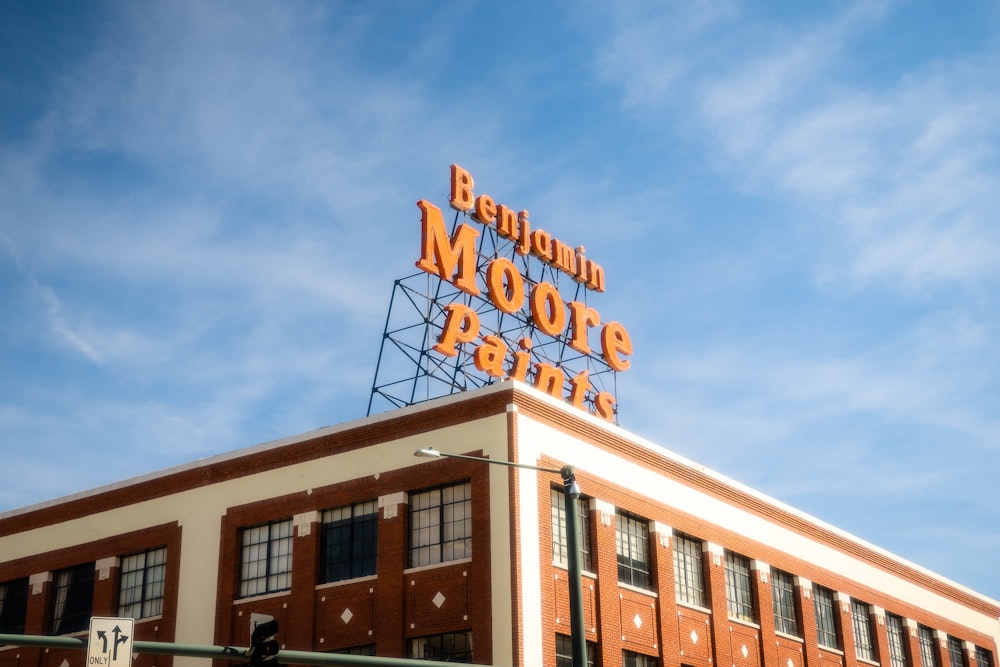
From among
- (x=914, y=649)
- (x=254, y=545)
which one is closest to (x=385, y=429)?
(x=254, y=545)

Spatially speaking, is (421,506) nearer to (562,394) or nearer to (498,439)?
(498,439)

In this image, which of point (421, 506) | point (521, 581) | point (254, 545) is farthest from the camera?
point (254, 545)

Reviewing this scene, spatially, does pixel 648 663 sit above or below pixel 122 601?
below

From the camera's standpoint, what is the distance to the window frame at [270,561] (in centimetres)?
3856

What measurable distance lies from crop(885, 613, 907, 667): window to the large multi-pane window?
54.1 ft

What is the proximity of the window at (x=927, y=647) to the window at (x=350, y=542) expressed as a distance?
88.7ft

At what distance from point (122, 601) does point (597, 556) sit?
52.4 feet

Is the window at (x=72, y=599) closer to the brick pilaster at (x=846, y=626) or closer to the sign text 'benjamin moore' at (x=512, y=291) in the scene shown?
the sign text 'benjamin moore' at (x=512, y=291)

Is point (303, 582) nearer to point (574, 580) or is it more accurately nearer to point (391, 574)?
point (391, 574)

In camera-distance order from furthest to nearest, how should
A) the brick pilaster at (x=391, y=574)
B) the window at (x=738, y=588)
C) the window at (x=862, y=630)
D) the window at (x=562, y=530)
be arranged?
the window at (x=862, y=630) < the window at (x=738, y=588) < the window at (x=562, y=530) < the brick pilaster at (x=391, y=574)

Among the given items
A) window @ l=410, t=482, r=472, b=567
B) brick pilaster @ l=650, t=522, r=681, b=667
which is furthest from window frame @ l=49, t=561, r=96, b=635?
brick pilaster @ l=650, t=522, r=681, b=667

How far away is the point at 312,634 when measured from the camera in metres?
36.8

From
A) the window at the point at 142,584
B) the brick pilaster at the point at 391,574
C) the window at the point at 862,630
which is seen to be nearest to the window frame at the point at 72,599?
the window at the point at 142,584

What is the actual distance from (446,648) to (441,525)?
344 cm
